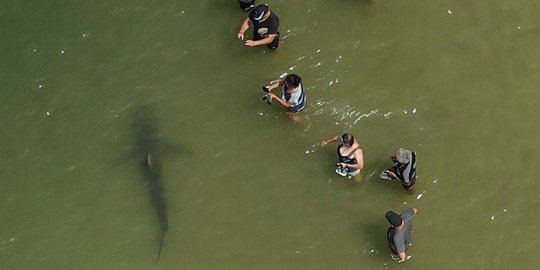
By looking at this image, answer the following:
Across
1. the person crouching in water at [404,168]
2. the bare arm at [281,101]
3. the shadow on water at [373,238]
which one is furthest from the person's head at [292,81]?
the shadow on water at [373,238]

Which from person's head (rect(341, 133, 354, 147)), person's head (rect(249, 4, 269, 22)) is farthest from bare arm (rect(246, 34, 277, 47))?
person's head (rect(341, 133, 354, 147))

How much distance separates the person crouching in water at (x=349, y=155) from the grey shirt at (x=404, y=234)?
957mm

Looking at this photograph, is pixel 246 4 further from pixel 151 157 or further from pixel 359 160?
pixel 359 160

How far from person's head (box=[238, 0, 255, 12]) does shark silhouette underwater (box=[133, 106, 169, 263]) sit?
2.30 m

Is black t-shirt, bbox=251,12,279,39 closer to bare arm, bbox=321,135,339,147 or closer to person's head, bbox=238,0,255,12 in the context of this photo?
person's head, bbox=238,0,255,12

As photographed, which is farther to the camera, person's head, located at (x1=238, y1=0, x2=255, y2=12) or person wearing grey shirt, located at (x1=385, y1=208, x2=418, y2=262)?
person's head, located at (x1=238, y1=0, x2=255, y2=12)

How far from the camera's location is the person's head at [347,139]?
30.3 ft

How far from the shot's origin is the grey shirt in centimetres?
885

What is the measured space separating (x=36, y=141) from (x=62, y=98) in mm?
817

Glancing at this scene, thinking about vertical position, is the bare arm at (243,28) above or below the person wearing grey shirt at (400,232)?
above

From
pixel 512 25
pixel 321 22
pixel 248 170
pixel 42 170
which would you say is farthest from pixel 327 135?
pixel 42 170

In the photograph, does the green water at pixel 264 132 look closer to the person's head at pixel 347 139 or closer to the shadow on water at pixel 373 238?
the shadow on water at pixel 373 238

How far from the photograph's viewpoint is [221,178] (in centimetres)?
1001

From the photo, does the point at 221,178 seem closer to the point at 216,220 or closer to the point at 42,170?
the point at 216,220
